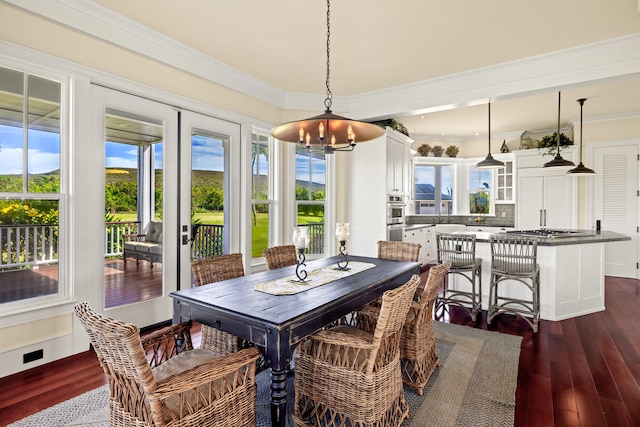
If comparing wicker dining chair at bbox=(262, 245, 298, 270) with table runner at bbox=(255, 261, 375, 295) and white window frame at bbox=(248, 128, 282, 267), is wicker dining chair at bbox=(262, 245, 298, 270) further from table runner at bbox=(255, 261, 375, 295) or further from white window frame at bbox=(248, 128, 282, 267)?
white window frame at bbox=(248, 128, 282, 267)

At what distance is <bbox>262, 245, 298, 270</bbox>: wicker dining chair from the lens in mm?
3258

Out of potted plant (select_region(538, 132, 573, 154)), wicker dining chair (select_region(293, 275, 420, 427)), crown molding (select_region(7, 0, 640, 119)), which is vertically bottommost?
wicker dining chair (select_region(293, 275, 420, 427))

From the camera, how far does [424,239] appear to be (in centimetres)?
691

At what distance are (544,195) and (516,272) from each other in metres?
4.02

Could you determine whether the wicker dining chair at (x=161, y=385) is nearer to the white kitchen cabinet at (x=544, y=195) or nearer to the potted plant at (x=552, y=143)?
the white kitchen cabinet at (x=544, y=195)

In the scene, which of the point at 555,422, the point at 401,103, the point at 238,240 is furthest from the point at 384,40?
the point at 555,422

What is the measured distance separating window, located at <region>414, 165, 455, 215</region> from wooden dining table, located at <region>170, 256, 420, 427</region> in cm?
579

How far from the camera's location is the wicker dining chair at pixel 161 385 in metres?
1.29

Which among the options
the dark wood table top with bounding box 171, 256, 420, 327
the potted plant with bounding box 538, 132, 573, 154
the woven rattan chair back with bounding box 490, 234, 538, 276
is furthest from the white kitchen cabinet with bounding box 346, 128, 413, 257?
the potted plant with bounding box 538, 132, 573, 154

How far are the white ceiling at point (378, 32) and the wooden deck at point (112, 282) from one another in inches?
90.7

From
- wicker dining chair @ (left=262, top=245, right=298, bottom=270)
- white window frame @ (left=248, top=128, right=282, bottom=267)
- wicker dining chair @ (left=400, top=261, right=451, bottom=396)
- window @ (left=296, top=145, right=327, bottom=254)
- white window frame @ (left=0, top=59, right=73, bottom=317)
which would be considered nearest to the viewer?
wicker dining chair @ (left=400, top=261, right=451, bottom=396)

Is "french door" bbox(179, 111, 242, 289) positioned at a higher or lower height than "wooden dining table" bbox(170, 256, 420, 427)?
higher

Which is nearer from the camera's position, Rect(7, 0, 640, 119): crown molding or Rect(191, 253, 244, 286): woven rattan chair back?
Rect(191, 253, 244, 286): woven rattan chair back

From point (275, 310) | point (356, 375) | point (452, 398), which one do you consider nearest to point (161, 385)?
point (275, 310)
